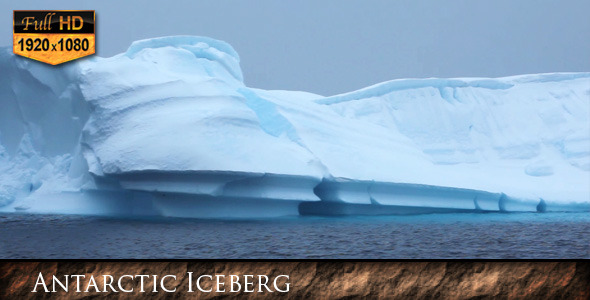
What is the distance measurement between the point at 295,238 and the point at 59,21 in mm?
4248

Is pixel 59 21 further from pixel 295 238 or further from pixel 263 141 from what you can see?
pixel 263 141

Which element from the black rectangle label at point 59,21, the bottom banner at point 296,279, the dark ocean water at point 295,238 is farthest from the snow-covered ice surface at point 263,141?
the bottom banner at point 296,279

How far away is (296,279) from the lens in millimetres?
3393

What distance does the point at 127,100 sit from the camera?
13195mm

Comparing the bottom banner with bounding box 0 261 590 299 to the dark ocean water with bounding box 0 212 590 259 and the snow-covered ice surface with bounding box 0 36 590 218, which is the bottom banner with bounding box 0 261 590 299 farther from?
the snow-covered ice surface with bounding box 0 36 590 218

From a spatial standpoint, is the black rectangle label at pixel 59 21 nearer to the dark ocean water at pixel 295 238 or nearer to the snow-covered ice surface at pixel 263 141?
the dark ocean water at pixel 295 238

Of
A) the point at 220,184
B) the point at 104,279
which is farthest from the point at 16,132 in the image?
the point at 104,279

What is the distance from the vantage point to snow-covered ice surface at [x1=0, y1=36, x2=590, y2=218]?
12.2 meters

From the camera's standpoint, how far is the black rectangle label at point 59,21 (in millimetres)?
7074

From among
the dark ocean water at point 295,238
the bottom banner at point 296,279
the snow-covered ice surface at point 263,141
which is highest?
the snow-covered ice surface at point 263,141

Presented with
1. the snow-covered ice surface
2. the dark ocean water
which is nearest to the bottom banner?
the dark ocean water

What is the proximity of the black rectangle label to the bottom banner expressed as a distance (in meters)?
4.37

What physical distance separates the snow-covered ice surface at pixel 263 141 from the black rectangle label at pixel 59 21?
4.53 m

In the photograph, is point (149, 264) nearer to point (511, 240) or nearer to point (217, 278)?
point (217, 278)
